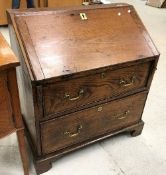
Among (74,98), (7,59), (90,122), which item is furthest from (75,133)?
(7,59)

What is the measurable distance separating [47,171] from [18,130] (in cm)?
42

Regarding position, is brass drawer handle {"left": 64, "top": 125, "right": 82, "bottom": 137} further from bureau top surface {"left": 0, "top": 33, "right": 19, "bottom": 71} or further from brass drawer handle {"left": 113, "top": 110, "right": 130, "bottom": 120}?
bureau top surface {"left": 0, "top": 33, "right": 19, "bottom": 71}

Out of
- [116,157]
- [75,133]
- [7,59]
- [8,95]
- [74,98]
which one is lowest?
[116,157]

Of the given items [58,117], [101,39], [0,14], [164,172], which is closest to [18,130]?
[58,117]

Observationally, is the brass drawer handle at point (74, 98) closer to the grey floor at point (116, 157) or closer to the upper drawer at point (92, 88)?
the upper drawer at point (92, 88)

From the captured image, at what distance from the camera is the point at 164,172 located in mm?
1370

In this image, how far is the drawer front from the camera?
119cm

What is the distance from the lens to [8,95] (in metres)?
0.89

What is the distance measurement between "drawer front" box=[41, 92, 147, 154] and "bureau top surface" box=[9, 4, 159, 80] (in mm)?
272

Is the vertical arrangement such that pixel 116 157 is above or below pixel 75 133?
below

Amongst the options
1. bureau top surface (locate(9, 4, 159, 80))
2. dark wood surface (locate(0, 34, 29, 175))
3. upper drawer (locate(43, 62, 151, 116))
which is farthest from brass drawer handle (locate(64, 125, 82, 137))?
bureau top surface (locate(9, 4, 159, 80))

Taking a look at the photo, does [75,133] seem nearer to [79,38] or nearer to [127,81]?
[127,81]

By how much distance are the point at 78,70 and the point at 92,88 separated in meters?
0.16

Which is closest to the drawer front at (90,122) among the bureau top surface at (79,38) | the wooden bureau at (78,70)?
the wooden bureau at (78,70)
